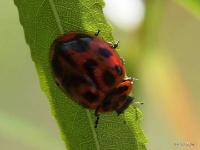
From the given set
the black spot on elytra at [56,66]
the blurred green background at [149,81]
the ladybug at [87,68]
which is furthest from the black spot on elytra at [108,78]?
the blurred green background at [149,81]

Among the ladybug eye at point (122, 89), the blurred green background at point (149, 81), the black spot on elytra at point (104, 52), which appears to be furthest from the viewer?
the blurred green background at point (149, 81)

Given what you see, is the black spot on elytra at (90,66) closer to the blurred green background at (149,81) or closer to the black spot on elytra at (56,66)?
the black spot on elytra at (56,66)

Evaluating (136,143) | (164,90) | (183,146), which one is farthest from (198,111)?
(136,143)

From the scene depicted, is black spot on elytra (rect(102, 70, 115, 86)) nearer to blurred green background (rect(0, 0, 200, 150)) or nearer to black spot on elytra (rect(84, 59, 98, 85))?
black spot on elytra (rect(84, 59, 98, 85))

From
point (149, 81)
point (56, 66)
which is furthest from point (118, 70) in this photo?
point (149, 81)

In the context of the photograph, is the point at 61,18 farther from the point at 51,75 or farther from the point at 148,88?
the point at 148,88

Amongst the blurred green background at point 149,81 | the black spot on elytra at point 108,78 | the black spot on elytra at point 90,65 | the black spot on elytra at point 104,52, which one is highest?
the blurred green background at point 149,81

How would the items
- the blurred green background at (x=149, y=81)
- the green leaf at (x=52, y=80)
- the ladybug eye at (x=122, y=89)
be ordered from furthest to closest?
1. the blurred green background at (x=149, y=81)
2. the ladybug eye at (x=122, y=89)
3. the green leaf at (x=52, y=80)
